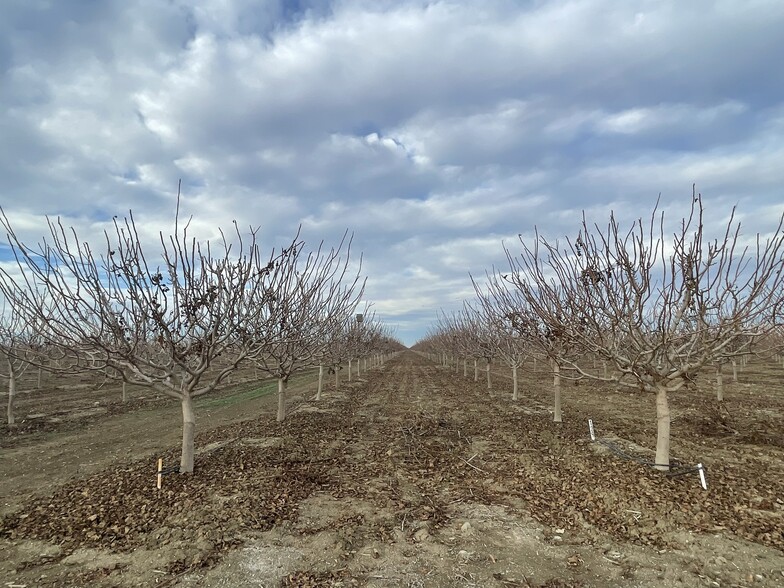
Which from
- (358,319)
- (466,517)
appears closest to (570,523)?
(466,517)

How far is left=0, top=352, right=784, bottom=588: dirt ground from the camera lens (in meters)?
4.50

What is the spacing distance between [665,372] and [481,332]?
14.8 meters

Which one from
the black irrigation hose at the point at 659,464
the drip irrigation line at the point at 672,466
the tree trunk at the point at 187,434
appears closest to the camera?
the drip irrigation line at the point at 672,466

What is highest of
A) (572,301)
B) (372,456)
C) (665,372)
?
(572,301)

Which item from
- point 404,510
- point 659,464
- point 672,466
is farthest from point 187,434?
point 672,466

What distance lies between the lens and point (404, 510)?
6.13m

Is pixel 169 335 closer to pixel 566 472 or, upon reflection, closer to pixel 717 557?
pixel 566 472

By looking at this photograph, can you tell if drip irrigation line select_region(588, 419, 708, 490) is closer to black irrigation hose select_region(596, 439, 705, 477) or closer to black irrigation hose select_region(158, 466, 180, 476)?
black irrigation hose select_region(596, 439, 705, 477)

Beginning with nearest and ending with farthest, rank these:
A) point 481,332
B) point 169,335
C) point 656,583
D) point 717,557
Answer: point 656,583 → point 717,557 → point 169,335 → point 481,332

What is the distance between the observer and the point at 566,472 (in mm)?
7535

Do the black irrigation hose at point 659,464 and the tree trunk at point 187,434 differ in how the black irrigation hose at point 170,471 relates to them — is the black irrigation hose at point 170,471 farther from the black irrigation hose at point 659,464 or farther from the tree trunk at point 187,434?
the black irrigation hose at point 659,464

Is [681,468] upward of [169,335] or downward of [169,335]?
downward

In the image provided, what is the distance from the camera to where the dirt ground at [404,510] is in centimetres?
450

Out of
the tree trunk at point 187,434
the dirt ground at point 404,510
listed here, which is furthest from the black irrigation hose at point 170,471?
the dirt ground at point 404,510
